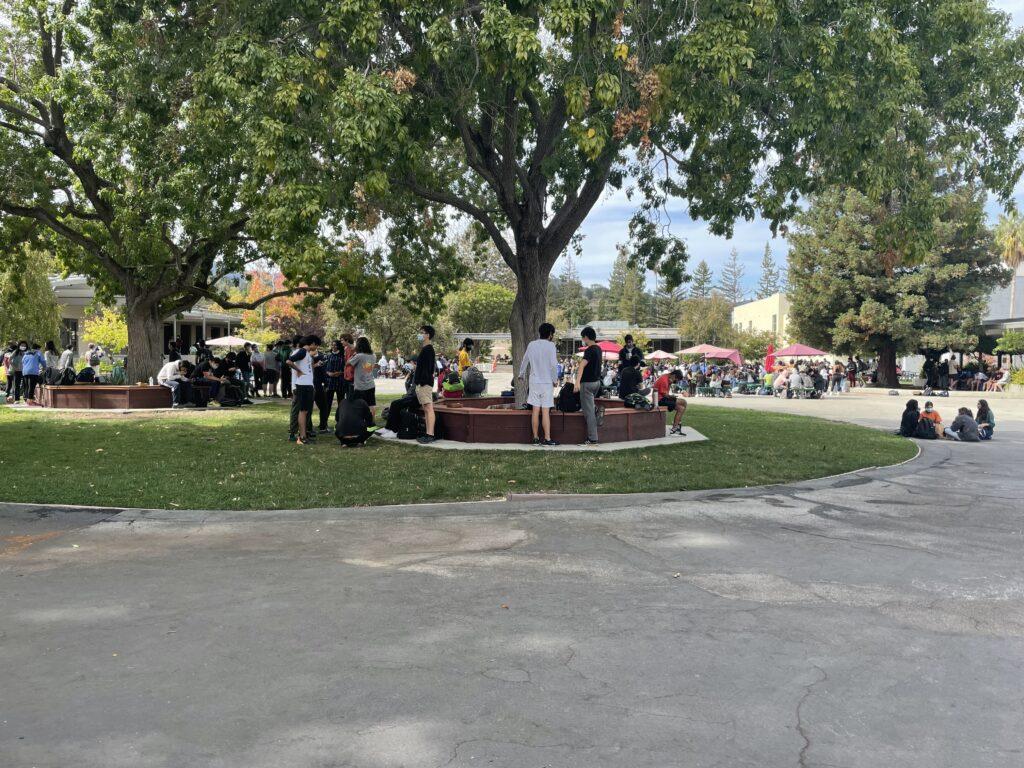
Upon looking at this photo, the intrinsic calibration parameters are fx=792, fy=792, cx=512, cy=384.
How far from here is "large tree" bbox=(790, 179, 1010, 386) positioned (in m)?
38.9

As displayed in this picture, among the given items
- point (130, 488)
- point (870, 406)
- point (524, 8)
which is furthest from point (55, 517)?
point (870, 406)

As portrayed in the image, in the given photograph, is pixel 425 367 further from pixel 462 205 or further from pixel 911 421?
pixel 911 421

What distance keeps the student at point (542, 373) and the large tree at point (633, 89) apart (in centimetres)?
207

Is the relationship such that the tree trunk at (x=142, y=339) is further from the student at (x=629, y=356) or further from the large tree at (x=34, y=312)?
the student at (x=629, y=356)

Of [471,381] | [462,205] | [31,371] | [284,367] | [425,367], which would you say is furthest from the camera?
[284,367]

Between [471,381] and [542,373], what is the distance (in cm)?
586

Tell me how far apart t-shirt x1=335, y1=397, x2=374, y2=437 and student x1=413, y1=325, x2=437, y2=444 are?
0.91 m

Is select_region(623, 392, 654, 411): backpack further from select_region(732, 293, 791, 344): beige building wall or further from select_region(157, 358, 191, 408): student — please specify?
select_region(732, 293, 791, 344): beige building wall

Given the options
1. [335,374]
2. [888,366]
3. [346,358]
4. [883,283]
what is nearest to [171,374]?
[346,358]

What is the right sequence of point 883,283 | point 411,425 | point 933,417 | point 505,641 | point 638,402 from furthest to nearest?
point 883,283 < point 933,417 < point 638,402 < point 411,425 < point 505,641

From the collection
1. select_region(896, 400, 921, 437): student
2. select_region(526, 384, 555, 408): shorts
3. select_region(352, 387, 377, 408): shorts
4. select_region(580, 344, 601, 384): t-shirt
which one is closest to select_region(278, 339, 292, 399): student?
select_region(352, 387, 377, 408): shorts

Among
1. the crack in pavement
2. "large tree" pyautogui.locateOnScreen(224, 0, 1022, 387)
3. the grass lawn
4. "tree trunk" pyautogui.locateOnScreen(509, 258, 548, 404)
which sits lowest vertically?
the crack in pavement

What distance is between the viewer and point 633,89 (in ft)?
34.4

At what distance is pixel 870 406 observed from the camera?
86.3 ft
